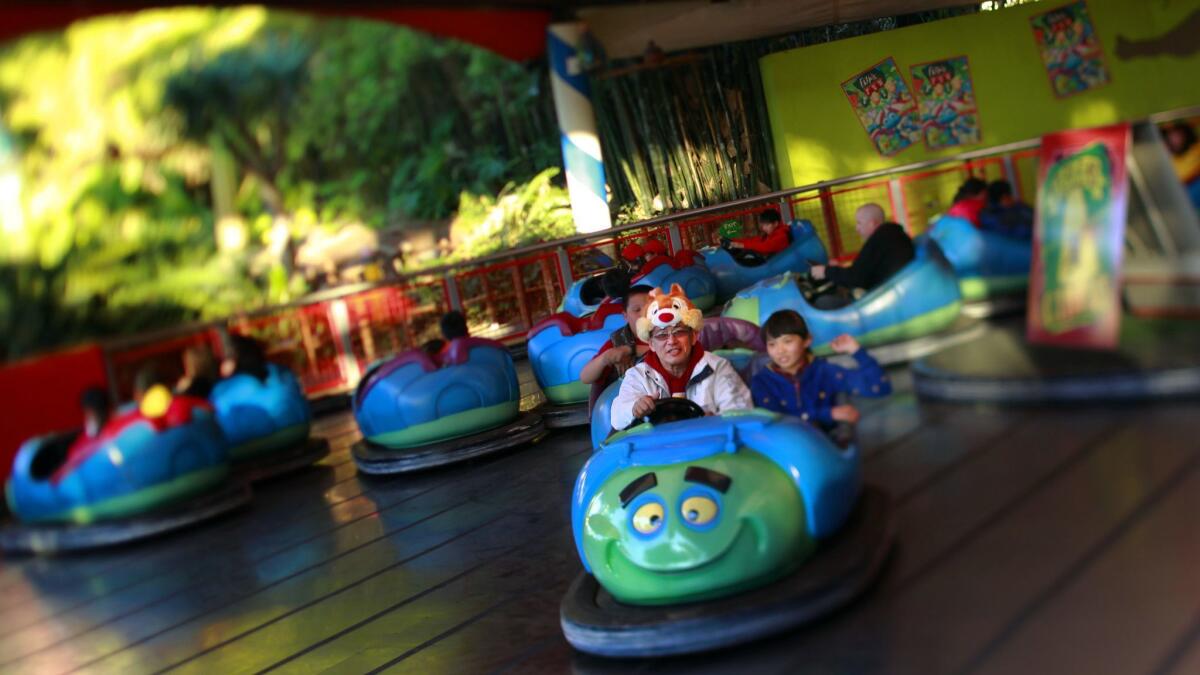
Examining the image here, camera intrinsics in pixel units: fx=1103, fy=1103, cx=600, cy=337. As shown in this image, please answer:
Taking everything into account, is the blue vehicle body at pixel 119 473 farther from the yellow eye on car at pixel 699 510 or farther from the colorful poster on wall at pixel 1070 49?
the colorful poster on wall at pixel 1070 49

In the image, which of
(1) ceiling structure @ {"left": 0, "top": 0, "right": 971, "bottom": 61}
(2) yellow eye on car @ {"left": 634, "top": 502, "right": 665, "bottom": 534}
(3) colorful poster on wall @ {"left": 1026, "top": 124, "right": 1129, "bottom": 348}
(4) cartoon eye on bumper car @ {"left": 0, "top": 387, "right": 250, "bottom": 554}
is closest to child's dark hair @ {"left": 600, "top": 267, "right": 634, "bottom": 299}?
(2) yellow eye on car @ {"left": 634, "top": 502, "right": 665, "bottom": 534}

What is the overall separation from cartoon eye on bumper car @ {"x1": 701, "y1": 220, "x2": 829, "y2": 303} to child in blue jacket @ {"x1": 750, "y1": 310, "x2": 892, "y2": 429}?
0.07 meters

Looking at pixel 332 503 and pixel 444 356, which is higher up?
pixel 444 356

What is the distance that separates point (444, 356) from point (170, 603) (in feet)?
3.19

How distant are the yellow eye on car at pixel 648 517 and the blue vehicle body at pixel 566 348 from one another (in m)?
0.64

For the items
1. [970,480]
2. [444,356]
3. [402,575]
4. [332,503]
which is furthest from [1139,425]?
[332,503]

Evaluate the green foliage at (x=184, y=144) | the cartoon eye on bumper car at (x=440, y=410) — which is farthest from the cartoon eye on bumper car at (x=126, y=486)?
the green foliage at (x=184, y=144)

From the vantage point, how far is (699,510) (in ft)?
4.51

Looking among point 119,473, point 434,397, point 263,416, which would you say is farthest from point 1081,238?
point 263,416

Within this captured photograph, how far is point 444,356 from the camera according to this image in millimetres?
3053

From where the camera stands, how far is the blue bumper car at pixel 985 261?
2.75 ft

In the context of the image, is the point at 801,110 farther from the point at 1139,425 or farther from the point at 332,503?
the point at 332,503

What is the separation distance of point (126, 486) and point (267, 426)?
2.04 feet

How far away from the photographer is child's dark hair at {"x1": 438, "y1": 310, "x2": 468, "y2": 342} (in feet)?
6.26
